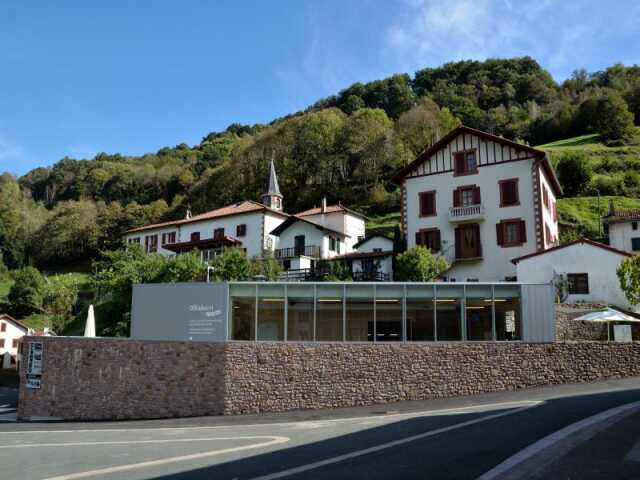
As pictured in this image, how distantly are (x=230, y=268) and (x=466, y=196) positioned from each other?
51.7ft

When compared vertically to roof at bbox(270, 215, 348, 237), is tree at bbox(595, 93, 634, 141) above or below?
above

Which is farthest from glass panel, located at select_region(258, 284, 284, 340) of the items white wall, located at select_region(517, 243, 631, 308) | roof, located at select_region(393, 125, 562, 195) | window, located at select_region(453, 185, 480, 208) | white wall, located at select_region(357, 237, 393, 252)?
white wall, located at select_region(357, 237, 393, 252)

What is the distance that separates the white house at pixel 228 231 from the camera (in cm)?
5169

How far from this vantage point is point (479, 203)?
3519cm

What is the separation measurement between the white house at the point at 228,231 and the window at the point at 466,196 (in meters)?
19.2

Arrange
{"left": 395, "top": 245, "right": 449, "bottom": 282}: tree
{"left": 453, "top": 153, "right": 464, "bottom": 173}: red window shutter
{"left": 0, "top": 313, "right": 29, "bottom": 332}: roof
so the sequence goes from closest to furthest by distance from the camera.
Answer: {"left": 395, "top": 245, "right": 449, "bottom": 282}: tree → {"left": 453, "top": 153, "right": 464, "bottom": 173}: red window shutter → {"left": 0, "top": 313, "right": 29, "bottom": 332}: roof

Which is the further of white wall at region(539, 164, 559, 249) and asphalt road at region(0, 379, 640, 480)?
white wall at region(539, 164, 559, 249)

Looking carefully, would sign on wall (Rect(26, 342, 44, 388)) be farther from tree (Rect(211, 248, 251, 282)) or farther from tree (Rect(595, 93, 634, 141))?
tree (Rect(595, 93, 634, 141))

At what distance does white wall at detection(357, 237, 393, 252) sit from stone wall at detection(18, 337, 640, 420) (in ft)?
68.4

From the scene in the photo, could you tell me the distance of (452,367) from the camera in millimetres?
21719

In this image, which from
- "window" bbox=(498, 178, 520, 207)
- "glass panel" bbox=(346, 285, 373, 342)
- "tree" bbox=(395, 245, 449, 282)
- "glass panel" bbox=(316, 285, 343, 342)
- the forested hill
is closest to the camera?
"glass panel" bbox=(346, 285, 373, 342)

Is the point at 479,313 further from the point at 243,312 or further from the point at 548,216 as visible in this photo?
the point at 548,216

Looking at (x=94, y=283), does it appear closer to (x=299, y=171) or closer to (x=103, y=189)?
(x=299, y=171)

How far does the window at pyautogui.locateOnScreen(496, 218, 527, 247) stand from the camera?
33.6 m
